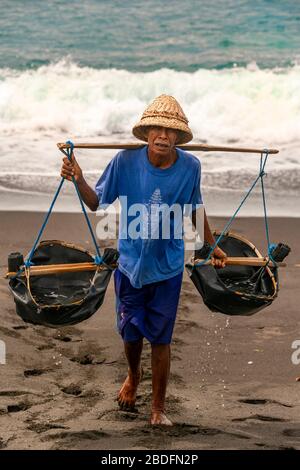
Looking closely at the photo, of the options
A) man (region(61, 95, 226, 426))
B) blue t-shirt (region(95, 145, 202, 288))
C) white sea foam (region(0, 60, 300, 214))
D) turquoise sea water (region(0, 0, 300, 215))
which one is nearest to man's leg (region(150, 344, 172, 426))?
man (region(61, 95, 226, 426))

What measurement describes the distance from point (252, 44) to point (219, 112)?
3.27 metres

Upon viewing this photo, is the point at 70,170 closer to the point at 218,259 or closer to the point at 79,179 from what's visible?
the point at 79,179

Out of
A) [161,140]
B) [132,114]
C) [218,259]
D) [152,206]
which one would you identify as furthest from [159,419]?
[132,114]

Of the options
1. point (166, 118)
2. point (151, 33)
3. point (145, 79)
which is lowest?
point (166, 118)

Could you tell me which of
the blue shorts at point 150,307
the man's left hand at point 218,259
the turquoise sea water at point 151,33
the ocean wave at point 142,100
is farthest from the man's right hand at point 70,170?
the turquoise sea water at point 151,33

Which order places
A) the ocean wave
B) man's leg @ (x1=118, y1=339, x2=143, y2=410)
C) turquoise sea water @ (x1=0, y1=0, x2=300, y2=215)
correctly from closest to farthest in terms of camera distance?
man's leg @ (x1=118, y1=339, x2=143, y2=410)
turquoise sea water @ (x1=0, y1=0, x2=300, y2=215)
the ocean wave

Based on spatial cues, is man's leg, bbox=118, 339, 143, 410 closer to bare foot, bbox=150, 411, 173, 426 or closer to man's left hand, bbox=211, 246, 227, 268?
bare foot, bbox=150, 411, 173, 426

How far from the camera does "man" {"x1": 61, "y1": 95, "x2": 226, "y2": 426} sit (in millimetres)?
3967

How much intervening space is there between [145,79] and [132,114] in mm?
1937

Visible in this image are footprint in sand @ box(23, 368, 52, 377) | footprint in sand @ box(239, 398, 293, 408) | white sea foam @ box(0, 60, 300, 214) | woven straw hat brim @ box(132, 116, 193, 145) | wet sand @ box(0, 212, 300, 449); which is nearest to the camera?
wet sand @ box(0, 212, 300, 449)

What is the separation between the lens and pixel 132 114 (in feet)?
45.2

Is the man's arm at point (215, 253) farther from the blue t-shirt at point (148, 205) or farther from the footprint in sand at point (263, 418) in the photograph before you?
the footprint in sand at point (263, 418)

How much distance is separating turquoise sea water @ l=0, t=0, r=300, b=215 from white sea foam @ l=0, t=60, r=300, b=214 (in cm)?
2

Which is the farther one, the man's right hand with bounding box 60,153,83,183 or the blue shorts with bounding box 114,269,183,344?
the blue shorts with bounding box 114,269,183,344
